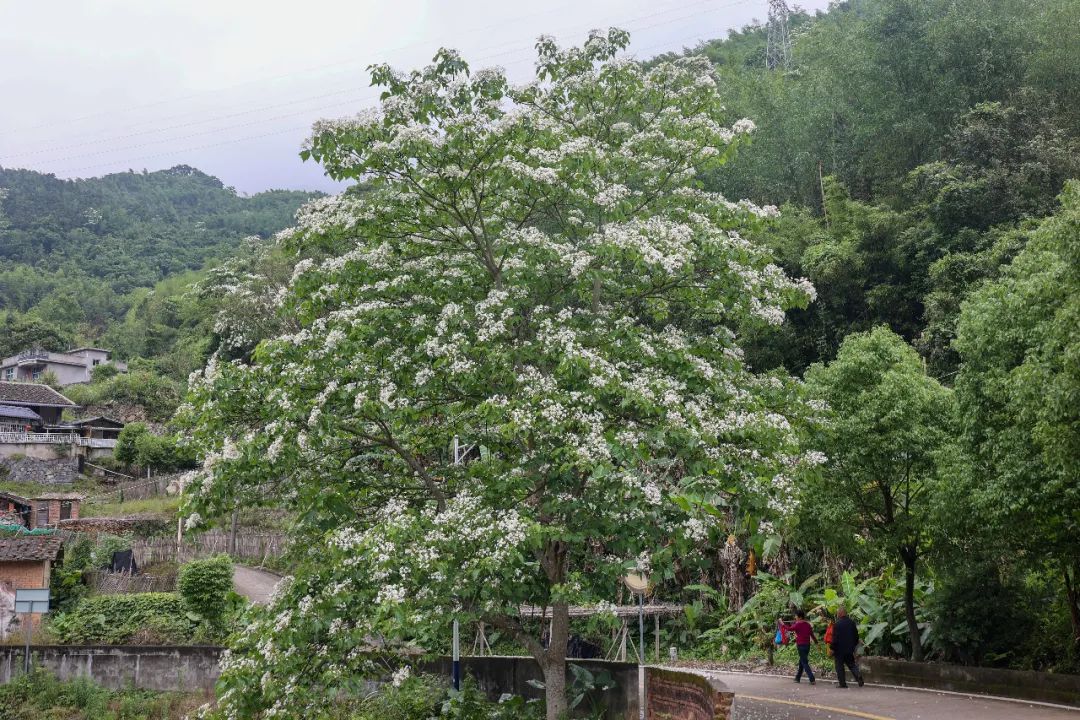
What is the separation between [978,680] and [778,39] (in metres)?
77.2

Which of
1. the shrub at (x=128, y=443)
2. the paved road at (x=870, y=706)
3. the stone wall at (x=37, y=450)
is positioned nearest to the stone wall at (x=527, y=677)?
the paved road at (x=870, y=706)

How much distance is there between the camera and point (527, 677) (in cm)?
1778

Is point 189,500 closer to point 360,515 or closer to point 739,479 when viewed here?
point 360,515

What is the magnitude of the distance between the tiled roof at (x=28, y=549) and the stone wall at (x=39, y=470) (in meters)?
32.2

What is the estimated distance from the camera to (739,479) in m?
11.1

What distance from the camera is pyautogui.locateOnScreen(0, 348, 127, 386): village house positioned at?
279 ft

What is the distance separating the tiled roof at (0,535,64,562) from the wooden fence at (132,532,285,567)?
8.98 meters

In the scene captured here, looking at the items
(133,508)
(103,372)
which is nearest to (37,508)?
(133,508)

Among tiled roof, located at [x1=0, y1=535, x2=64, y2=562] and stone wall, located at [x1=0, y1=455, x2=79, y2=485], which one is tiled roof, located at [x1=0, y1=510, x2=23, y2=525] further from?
tiled roof, located at [x1=0, y1=535, x2=64, y2=562]

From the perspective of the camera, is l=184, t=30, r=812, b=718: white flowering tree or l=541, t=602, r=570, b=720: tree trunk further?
l=541, t=602, r=570, b=720: tree trunk

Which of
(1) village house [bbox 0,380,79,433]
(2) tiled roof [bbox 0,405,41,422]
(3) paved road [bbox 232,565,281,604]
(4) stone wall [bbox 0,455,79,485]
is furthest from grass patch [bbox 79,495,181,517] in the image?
(2) tiled roof [bbox 0,405,41,422]

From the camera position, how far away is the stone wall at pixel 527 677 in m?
15.3

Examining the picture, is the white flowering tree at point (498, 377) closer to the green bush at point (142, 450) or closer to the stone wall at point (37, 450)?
the green bush at point (142, 450)

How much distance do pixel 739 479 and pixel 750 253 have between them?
129 inches
